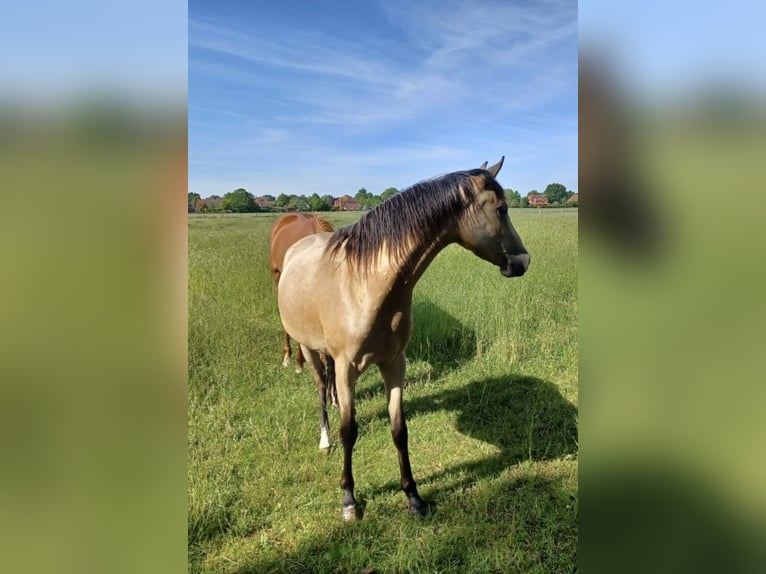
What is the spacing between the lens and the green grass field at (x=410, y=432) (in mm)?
2396

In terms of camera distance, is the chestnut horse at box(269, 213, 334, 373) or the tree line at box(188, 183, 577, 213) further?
the chestnut horse at box(269, 213, 334, 373)

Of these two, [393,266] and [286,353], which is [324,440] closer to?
[286,353]

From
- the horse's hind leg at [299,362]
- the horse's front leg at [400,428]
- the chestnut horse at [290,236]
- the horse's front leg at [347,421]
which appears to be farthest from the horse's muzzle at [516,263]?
the horse's hind leg at [299,362]

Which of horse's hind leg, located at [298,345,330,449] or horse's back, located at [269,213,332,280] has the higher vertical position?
horse's back, located at [269,213,332,280]

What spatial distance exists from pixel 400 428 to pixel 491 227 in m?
1.44

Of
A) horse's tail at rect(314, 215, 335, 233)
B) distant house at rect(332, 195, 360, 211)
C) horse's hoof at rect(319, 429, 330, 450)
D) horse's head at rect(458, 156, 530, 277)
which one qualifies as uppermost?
distant house at rect(332, 195, 360, 211)

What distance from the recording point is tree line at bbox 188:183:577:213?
2853 millimetres

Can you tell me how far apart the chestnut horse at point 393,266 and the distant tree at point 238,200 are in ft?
3.78

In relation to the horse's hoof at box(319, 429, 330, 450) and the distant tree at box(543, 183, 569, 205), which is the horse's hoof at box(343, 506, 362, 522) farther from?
the distant tree at box(543, 183, 569, 205)

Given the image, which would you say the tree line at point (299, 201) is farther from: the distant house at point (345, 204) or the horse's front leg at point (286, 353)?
the horse's front leg at point (286, 353)

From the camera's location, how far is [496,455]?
327 cm

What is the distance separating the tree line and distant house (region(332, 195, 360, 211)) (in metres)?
0.01

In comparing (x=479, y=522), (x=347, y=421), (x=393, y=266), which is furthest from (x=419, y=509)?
(x=393, y=266)

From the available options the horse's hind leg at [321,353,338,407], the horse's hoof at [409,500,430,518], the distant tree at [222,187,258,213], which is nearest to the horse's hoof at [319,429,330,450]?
the horse's hind leg at [321,353,338,407]
